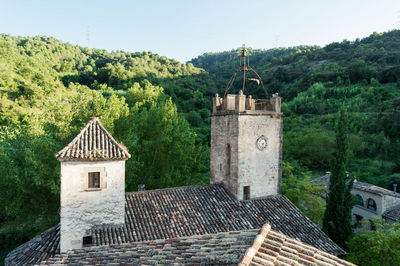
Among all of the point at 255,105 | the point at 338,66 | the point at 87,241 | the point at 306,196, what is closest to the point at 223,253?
the point at 87,241

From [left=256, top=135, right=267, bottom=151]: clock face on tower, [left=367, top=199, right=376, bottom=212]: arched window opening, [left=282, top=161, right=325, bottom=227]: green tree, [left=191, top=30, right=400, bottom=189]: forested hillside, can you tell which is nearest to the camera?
[left=256, top=135, right=267, bottom=151]: clock face on tower

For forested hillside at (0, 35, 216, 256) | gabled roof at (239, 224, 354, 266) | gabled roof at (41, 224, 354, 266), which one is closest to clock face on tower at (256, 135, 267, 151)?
gabled roof at (41, 224, 354, 266)

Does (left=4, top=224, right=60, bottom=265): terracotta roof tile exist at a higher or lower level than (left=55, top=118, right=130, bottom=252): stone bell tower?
lower

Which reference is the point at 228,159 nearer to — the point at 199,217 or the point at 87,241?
the point at 199,217

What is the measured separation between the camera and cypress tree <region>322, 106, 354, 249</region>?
50.9 ft

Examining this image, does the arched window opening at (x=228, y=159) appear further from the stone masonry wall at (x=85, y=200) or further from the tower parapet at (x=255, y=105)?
the stone masonry wall at (x=85, y=200)

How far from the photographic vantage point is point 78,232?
1112cm

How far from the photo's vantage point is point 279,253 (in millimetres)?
6113

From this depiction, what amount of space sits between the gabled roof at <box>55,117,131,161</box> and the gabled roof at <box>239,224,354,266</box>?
7.52 m

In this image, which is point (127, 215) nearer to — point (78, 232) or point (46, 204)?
point (78, 232)

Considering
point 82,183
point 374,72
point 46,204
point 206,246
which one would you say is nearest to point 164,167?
point 46,204

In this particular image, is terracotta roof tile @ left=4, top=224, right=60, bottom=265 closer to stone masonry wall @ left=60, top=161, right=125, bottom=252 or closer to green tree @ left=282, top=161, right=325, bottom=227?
stone masonry wall @ left=60, top=161, right=125, bottom=252

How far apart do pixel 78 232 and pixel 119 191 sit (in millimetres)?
2378

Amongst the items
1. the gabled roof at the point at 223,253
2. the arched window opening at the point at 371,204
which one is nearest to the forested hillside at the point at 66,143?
the gabled roof at the point at 223,253
